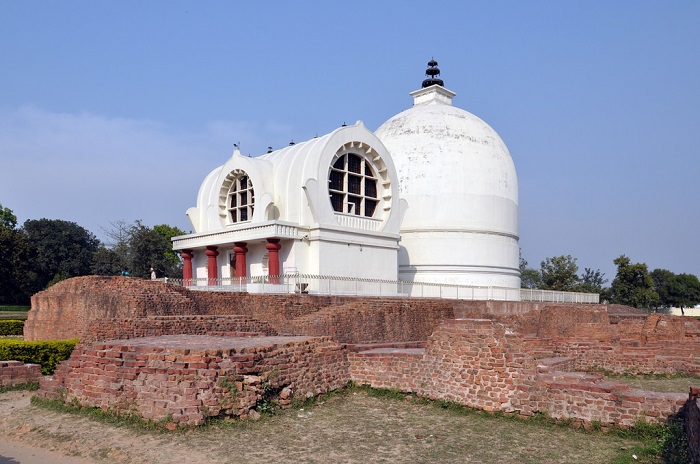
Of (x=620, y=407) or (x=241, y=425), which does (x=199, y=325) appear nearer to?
(x=241, y=425)

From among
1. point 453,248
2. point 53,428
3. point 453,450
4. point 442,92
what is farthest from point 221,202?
point 453,450

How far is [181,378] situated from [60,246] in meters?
54.2

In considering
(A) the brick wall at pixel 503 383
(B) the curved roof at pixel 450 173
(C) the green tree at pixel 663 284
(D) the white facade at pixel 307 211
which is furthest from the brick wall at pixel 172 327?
(C) the green tree at pixel 663 284

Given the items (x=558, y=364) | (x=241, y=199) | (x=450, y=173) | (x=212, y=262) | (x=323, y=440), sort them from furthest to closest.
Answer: (x=450, y=173), (x=241, y=199), (x=212, y=262), (x=558, y=364), (x=323, y=440)

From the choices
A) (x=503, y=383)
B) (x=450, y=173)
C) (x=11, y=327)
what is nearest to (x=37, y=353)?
(x=503, y=383)

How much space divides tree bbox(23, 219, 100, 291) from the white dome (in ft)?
115

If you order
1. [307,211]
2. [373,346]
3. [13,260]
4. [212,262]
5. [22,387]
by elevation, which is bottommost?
[22,387]

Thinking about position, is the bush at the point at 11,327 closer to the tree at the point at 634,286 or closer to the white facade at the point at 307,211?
the white facade at the point at 307,211

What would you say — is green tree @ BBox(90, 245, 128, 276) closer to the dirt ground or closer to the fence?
the fence

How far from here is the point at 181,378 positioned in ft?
22.4

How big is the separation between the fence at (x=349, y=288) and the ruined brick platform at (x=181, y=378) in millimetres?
9841

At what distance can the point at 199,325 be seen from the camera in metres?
10.6

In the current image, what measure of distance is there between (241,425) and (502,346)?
11.5 ft

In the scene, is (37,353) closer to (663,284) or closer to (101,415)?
(101,415)
